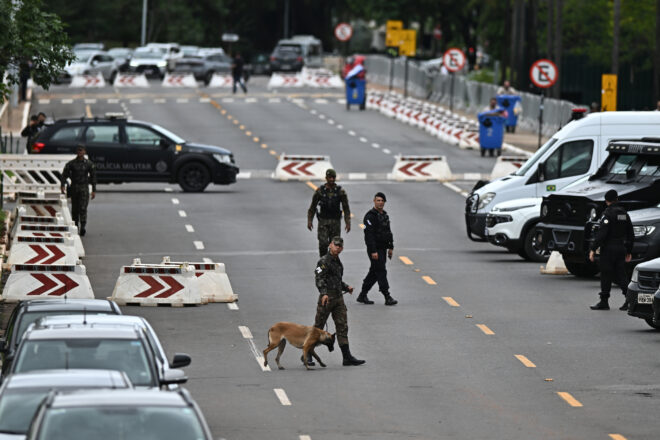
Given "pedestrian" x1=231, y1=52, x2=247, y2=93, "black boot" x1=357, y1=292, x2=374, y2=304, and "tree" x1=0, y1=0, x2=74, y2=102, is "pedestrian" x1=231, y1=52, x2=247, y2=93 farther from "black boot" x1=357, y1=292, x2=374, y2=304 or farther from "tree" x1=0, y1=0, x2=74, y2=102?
"black boot" x1=357, y1=292, x2=374, y2=304

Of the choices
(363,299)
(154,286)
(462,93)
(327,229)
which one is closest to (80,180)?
(327,229)

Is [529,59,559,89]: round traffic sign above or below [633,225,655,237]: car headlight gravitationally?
above

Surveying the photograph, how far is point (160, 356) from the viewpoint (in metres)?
13.8

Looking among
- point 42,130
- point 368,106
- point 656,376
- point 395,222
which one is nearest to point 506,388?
point 656,376

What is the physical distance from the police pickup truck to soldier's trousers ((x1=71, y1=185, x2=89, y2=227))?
887cm

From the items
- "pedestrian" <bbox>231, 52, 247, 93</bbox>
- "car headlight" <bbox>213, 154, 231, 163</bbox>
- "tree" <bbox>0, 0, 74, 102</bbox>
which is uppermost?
"tree" <bbox>0, 0, 74, 102</bbox>

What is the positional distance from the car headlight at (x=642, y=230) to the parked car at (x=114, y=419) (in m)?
15.6

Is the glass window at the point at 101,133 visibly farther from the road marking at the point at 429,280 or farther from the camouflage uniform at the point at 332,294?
the camouflage uniform at the point at 332,294

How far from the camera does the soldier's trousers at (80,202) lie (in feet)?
97.0

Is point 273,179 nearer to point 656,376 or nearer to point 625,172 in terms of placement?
point 625,172

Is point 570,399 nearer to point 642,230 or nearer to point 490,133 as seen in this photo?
point 642,230

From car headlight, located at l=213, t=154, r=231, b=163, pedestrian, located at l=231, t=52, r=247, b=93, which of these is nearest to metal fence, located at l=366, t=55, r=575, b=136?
pedestrian, located at l=231, t=52, r=247, b=93

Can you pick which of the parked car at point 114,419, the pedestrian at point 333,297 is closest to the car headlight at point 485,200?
the pedestrian at point 333,297

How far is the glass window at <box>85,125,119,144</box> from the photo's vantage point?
124ft
